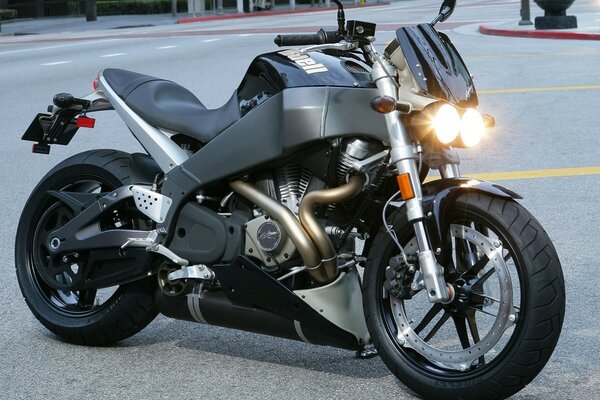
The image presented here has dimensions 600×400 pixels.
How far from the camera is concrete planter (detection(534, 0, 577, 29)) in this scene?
2505 centimetres

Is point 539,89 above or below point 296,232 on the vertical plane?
below

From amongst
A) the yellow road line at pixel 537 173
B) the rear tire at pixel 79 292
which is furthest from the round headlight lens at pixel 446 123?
the yellow road line at pixel 537 173

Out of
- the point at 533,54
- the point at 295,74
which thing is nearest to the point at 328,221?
the point at 295,74

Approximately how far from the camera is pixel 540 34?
24234 millimetres

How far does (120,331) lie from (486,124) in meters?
1.85

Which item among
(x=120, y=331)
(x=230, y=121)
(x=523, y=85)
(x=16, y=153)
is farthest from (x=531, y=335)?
(x=523, y=85)

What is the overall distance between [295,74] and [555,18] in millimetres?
21371

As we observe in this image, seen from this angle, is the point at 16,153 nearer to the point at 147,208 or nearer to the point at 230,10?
the point at 147,208

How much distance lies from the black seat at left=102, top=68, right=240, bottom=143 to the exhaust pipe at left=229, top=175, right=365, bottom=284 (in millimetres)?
495

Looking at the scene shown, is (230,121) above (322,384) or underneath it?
above

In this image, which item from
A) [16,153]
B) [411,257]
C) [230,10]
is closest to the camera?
[411,257]

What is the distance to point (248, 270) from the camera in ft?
15.7

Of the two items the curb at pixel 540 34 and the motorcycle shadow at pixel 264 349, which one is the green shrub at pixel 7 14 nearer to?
the curb at pixel 540 34

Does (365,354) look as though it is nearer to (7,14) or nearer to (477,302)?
(477,302)
